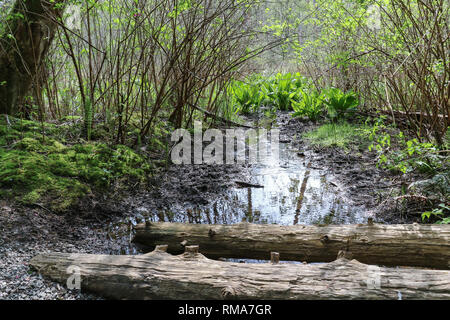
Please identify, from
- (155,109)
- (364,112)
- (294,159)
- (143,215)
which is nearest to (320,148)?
(294,159)

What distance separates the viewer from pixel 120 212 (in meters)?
3.58

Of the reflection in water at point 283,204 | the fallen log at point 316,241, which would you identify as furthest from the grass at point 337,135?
the fallen log at point 316,241

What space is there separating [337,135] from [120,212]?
3.98m

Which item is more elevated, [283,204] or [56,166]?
[56,166]

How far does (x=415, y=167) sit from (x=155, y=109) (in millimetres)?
3104

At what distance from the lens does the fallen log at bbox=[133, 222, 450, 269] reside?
2.55 meters

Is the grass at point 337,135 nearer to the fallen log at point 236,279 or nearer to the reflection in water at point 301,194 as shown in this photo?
the reflection in water at point 301,194

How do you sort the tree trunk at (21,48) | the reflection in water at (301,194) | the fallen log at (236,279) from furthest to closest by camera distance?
the tree trunk at (21,48), the reflection in water at (301,194), the fallen log at (236,279)

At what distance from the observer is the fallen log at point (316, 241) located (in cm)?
255

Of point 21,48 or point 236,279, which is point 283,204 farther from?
point 21,48

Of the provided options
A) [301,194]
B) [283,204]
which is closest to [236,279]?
[283,204]

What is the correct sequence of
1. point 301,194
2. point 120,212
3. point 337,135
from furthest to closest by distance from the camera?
point 337,135 < point 301,194 < point 120,212

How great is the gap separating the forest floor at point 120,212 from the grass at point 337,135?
0.65ft

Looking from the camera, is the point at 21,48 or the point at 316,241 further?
the point at 21,48
